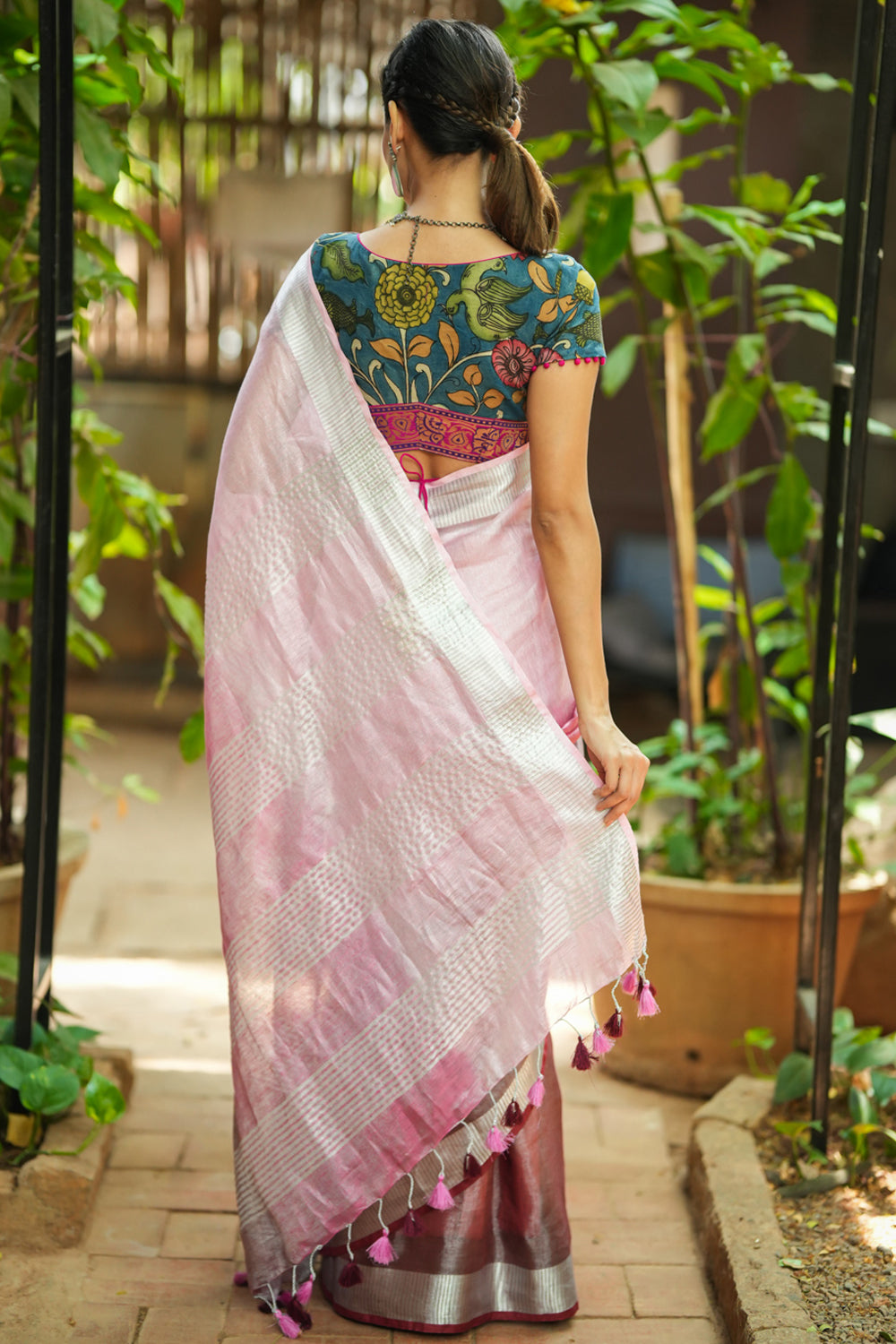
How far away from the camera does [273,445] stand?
1.71 meters

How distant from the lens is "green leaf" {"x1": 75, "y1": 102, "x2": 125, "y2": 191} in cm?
198

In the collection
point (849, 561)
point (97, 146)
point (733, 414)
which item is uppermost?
point (97, 146)

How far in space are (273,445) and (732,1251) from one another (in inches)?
48.3

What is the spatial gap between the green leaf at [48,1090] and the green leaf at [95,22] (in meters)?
1.43

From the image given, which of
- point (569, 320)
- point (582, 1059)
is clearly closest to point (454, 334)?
point (569, 320)

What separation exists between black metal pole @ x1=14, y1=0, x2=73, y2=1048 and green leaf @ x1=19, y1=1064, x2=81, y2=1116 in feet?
0.28

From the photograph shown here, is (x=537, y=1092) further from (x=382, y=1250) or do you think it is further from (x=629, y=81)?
(x=629, y=81)

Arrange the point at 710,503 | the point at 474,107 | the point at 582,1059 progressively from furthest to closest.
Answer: the point at 710,503 → the point at 582,1059 → the point at 474,107

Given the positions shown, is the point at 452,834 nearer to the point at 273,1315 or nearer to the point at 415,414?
the point at 415,414

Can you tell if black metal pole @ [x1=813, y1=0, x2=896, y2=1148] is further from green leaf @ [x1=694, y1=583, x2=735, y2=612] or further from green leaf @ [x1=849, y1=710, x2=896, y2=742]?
green leaf @ [x1=694, y1=583, x2=735, y2=612]

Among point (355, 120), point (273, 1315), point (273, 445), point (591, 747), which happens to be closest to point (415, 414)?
point (273, 445)

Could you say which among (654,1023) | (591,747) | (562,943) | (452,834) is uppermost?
(591,747)

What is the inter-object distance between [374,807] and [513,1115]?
417 mm

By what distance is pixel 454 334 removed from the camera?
1.60 meters
